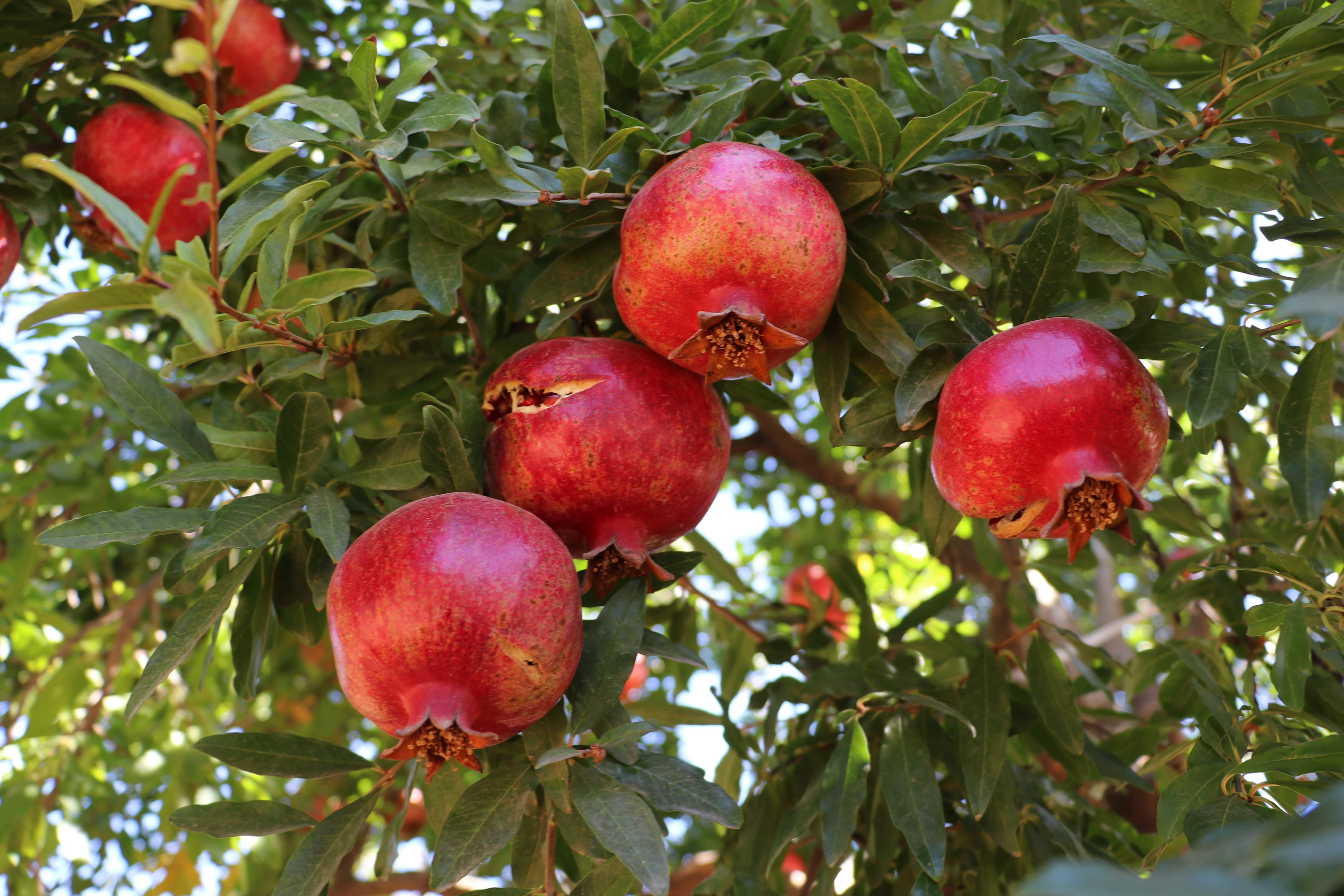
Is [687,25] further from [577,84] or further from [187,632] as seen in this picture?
[187,632]

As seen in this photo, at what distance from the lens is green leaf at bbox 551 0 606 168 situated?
1672 mm

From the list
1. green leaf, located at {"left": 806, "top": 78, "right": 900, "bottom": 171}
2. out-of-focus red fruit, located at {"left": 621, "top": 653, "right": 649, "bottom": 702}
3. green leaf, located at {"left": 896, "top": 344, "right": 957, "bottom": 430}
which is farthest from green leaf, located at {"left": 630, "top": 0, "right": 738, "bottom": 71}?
out-of-focus red fruit, located at {"left": 621, "top": 653, "right": 649, "bottom": 702}

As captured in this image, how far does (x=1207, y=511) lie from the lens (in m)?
4.00

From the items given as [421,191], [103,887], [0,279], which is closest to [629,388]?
[421,191]

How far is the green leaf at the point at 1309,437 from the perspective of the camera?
5.07 ft

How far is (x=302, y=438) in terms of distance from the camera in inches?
64.4

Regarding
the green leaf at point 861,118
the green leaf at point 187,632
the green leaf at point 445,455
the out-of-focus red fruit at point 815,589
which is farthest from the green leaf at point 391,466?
the out-of-focus red fruit at point 815,589

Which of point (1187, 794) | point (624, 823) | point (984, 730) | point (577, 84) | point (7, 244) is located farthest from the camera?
point (7, 244)

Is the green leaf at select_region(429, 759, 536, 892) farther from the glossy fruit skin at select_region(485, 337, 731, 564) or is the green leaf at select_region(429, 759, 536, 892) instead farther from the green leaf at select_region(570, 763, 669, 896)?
the glossy fruit skin at select_region(485, 337, 731, 564)

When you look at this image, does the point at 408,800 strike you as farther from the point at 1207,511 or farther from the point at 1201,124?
the point at 1207,511

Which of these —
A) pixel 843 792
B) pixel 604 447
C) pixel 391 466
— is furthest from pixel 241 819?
pixel 843 792

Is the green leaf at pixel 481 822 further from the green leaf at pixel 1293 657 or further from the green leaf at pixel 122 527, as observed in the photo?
the green leaf at pixel 1293 657

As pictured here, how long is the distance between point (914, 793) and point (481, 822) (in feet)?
2.69

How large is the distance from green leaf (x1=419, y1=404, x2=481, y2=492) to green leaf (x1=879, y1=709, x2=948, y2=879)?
95 centimetres
